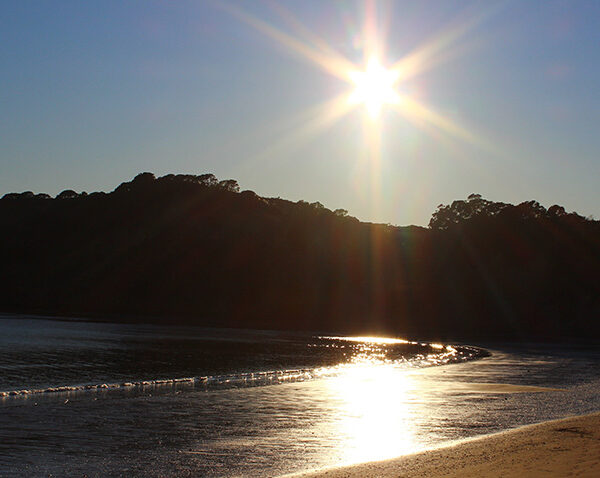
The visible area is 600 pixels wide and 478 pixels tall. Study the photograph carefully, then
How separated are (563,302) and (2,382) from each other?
8736 centimetres

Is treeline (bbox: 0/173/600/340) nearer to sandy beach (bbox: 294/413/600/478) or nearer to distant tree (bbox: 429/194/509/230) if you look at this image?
distant tree (bbox: 429/194/509/230)

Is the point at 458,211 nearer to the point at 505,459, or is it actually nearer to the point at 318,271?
the point at 318,271

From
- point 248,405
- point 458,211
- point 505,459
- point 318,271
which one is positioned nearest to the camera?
point 505,459

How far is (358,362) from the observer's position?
4188 cm

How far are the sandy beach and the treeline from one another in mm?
58728

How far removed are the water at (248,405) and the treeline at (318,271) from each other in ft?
130

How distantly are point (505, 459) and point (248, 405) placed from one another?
37.1 feet

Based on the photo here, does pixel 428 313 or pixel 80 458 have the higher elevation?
pixel 428 313

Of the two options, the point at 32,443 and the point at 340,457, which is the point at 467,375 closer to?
the point at 340,457

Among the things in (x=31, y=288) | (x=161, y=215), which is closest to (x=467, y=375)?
(x=31, y=288)

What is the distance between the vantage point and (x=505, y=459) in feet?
46.9

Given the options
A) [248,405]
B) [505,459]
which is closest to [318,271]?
[248,405]

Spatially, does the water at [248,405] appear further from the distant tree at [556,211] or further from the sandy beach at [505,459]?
the distant tree at [556,211]

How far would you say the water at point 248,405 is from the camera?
15539 mm
